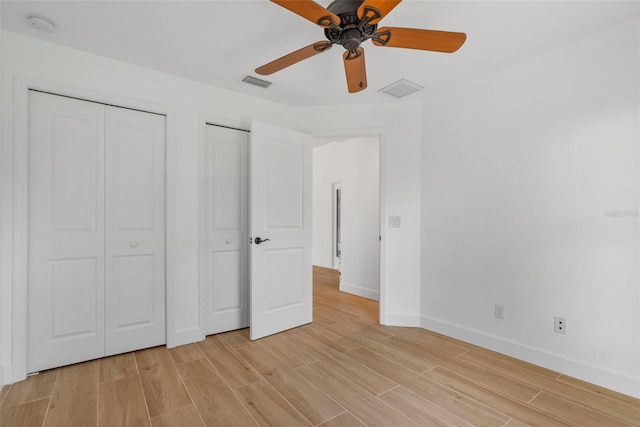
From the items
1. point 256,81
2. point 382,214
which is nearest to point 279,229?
point 382,214

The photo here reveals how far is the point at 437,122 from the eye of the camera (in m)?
3.13

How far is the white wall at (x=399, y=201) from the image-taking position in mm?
3289

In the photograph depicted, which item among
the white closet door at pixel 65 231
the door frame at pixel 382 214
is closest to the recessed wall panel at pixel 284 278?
the door frame at pixel 382 214

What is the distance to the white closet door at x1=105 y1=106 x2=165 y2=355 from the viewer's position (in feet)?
8.16

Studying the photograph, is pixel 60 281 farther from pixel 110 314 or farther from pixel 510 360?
pixel 510 360

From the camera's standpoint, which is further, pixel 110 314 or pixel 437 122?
pixel 437 122

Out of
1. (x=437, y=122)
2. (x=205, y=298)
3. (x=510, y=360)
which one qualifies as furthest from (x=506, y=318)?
(x=205, y=298)

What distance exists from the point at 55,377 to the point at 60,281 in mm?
680

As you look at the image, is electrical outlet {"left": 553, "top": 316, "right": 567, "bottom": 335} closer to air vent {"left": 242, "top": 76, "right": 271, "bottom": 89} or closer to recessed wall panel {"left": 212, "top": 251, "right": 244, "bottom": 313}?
recessed wall panel {"left": 212, "top": 251, "right": 244, "bottom": 313}

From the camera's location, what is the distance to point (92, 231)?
2408 mm

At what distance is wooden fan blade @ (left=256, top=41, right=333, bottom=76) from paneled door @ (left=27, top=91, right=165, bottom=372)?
137 cm

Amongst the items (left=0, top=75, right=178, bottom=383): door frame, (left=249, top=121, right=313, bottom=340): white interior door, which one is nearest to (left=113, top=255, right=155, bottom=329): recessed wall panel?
(left=0, top=75, right=178, bottom=383): door frame

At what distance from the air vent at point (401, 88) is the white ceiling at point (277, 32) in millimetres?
105

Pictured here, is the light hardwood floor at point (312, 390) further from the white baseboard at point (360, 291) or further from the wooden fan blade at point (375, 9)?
the wooden fan blade at point (375, 9)
